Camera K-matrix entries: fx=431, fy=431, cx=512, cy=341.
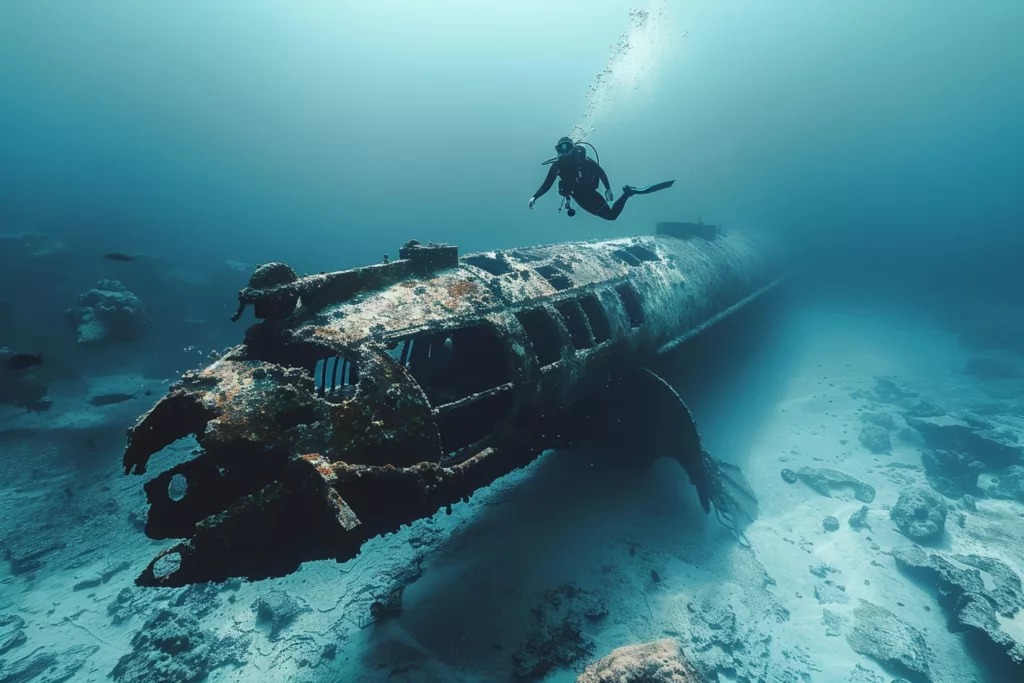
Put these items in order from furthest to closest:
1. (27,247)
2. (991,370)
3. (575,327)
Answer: (27,247) → (991,370) → (575,327)

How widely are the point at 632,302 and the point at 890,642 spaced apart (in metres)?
6.99

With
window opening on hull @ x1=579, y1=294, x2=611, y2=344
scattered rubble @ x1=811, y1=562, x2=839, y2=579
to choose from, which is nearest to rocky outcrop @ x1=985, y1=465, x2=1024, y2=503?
scattered rubble @ x1=811, y1=562, x2=839, y2=579

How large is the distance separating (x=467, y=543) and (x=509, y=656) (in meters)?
2.17

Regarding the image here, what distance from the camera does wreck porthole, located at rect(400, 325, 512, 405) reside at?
800cm

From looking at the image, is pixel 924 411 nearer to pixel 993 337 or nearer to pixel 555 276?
pixel 993 337

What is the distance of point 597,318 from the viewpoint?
8039 mm

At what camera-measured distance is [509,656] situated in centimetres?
570

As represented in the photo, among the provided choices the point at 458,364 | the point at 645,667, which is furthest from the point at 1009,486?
the point at 458,364

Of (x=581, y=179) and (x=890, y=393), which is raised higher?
(x=581, y=179)

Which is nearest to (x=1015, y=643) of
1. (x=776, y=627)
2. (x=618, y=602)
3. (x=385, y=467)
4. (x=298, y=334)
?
(x=776, y=627)

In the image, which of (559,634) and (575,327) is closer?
(559,634)

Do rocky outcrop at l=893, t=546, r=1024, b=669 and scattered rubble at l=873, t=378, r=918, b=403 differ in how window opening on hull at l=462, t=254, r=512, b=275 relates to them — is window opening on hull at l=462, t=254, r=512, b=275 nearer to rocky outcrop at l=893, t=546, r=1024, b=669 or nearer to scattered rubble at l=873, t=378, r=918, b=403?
rocky outcrop at l=893, t=546, r=1024, b=669

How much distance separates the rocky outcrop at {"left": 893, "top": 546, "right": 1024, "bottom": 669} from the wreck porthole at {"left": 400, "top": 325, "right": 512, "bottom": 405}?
8445 mm

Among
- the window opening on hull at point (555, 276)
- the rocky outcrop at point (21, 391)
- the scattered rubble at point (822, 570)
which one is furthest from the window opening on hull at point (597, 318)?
the rocky outcrop at point (21, 391)
